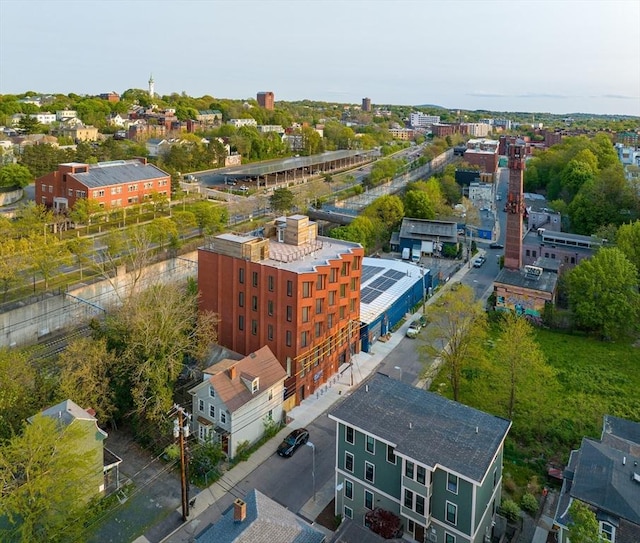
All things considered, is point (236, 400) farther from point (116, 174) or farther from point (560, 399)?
point (116, 174)

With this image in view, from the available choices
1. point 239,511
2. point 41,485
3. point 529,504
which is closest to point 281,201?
point 529,504

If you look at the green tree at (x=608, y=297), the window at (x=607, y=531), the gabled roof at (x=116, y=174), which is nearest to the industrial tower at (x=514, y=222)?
the green tree at (x=608, y=297)

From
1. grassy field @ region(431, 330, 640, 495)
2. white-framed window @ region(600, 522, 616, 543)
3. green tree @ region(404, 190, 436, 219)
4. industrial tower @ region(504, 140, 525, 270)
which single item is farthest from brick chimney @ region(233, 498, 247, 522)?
green tree @ region(404, 190, 436, 219)

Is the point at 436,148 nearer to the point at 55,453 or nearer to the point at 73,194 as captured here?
the point at 73,194

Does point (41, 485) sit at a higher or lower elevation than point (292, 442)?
higher

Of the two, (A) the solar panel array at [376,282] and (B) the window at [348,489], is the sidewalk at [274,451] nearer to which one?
(B) the window at [348,489]
